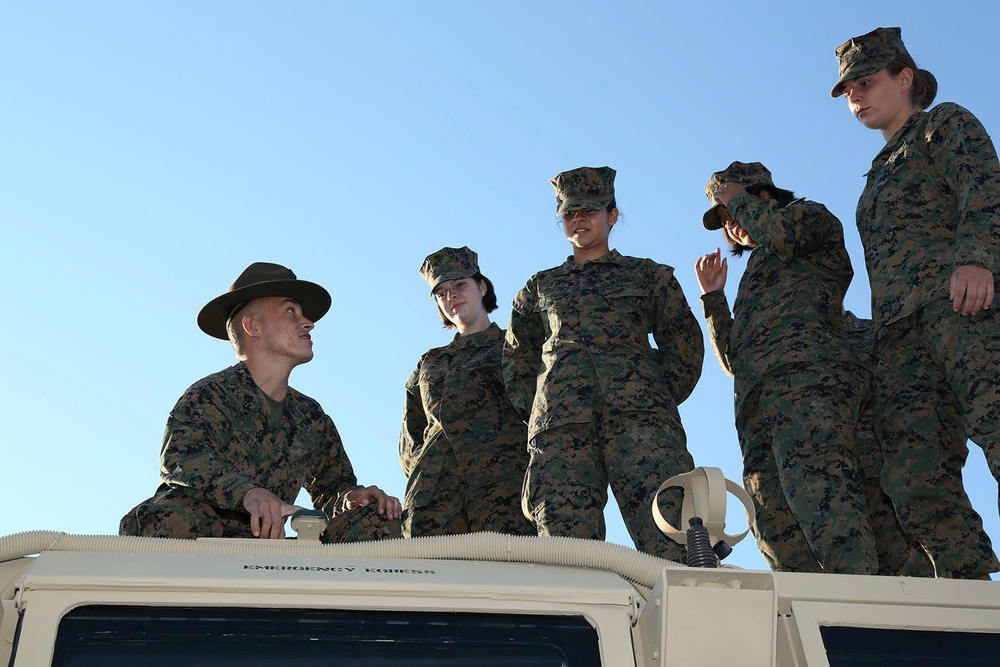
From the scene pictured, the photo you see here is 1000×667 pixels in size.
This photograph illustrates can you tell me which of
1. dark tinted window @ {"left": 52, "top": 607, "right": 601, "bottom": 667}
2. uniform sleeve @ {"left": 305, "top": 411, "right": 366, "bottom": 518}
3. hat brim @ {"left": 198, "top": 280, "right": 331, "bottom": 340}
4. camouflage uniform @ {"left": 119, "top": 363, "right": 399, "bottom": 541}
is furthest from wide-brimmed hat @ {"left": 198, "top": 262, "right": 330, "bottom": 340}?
dark tinted window @ {"left": 52, "top": 607, "right": 601, "bottom": 667}

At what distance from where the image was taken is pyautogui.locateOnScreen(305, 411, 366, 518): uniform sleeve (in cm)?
475

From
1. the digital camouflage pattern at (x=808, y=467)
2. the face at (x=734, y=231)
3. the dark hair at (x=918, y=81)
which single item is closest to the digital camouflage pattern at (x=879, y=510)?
the digital camouflage pattern at (x=808, y=467)

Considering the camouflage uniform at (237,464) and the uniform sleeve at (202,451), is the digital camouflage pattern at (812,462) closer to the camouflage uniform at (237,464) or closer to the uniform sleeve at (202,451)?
the camouflage uniform at (237,464)

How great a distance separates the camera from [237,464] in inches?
171

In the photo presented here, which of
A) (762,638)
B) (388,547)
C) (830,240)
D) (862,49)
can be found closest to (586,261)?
(830,240)

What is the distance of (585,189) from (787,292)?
1.09 m

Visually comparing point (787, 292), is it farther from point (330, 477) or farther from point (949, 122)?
point (330, 477)

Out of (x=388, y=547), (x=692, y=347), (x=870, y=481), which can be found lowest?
(x=388, y=547)

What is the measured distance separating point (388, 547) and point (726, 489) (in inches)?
24.9

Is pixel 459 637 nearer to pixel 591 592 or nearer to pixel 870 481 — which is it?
pixel 591 592

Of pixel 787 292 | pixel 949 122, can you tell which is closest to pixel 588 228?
pixel 787 292

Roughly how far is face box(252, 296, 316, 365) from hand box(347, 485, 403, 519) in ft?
2.51

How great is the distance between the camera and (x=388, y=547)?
2330 millimetres

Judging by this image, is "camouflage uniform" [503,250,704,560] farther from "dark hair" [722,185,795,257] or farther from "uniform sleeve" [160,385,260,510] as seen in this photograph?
"uniform sleeve" [160,385,260,510]
